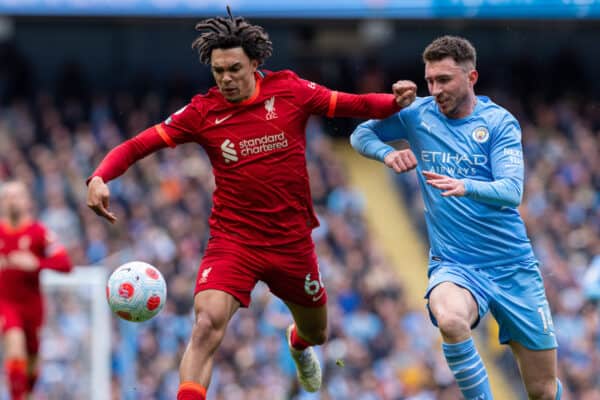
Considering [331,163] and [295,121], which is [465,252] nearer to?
[295,121]

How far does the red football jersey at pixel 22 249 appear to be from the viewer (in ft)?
37.2

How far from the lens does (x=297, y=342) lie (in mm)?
8938

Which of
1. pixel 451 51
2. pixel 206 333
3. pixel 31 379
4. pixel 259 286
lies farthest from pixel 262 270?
pixel 259 286

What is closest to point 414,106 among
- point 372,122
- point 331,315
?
point 372,122

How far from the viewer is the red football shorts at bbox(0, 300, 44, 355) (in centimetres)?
1144

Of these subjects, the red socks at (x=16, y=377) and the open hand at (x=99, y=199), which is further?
the red socks at (x=16, y=377)

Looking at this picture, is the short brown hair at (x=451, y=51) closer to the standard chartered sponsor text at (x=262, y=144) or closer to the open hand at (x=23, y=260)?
the standard chartered sponsor text at (x=262, y=144)

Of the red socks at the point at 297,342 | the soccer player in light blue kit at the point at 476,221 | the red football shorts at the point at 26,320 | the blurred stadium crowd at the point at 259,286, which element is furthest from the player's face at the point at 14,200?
the soccer player in light blue kit at the point at 476,221

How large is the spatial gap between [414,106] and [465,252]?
3.62ft

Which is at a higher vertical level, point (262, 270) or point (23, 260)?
point (23, 260)

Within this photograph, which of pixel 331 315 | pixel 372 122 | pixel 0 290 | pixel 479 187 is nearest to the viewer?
pixel 479 187

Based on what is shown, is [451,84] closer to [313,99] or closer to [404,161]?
[404,161]

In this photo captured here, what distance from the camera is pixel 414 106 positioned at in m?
7.73

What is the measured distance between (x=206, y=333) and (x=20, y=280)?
4.87 m
